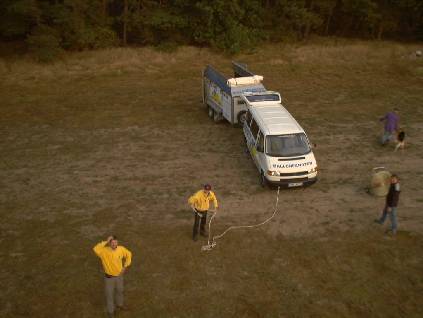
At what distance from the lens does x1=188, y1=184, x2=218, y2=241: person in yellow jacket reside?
36.7ft

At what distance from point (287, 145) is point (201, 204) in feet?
14.5

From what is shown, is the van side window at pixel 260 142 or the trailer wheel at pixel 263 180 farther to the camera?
the van side window at pixel 260 142

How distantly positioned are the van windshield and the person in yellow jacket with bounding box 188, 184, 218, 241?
361 cm

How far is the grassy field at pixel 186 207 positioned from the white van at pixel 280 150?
645 millimetres

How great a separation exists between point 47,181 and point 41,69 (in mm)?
14776

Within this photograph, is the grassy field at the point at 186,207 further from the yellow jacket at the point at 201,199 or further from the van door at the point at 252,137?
the yellow jacket at the point at 201,199

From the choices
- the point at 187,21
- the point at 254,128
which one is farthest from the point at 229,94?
the point at 187,21

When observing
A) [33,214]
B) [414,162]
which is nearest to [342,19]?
[414,162]

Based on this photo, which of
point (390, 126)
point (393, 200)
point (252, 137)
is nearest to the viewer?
point (393, 200)

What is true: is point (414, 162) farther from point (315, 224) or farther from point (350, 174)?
point (315, 224)

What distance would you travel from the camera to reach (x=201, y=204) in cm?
1130

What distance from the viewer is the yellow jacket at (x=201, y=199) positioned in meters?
11.2

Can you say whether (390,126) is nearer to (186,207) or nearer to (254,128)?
(254,128)

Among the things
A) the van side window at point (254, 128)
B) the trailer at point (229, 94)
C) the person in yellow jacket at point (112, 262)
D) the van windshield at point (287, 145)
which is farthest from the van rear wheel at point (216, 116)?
the person in yellow jacket at point (112, 262)
